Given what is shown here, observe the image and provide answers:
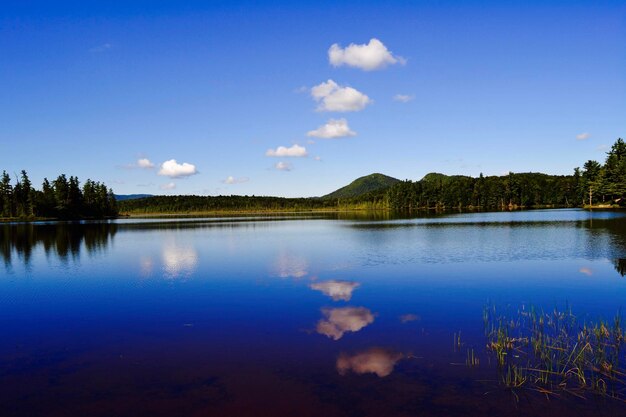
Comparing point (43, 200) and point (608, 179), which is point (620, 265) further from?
point (43, 200)

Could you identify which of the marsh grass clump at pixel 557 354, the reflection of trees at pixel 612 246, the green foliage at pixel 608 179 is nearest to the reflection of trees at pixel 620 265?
the reflection of trees at pixel 612 246

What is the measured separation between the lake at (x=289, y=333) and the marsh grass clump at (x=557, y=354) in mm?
290

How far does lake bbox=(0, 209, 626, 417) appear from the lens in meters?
10.1

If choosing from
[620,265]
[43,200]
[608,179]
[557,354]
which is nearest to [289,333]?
[557,354]

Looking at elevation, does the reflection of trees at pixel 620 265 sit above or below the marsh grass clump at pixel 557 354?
above

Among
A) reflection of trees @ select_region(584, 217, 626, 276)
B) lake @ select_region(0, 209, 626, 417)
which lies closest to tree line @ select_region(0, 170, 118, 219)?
lake @ select_region(0, 209, 626, 417)

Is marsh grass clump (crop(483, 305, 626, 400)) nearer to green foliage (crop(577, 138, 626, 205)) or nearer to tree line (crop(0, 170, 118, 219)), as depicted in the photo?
green foliage (crop(577, 138, 626, 205))

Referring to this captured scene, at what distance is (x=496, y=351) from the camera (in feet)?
42.3

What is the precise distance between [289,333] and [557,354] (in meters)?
8.81

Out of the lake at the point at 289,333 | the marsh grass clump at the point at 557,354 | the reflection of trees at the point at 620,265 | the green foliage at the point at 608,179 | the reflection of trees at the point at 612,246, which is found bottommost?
the lake at the point at 289,333

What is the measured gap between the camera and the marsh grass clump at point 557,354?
10.5 metres

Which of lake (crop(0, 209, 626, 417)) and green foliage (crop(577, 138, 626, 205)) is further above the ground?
green foliage (crop(577, 138, 626, 205))

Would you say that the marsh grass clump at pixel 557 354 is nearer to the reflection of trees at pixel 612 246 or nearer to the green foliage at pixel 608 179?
the reflection of trees at pixel 612 246

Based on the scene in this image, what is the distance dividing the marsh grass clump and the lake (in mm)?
290
